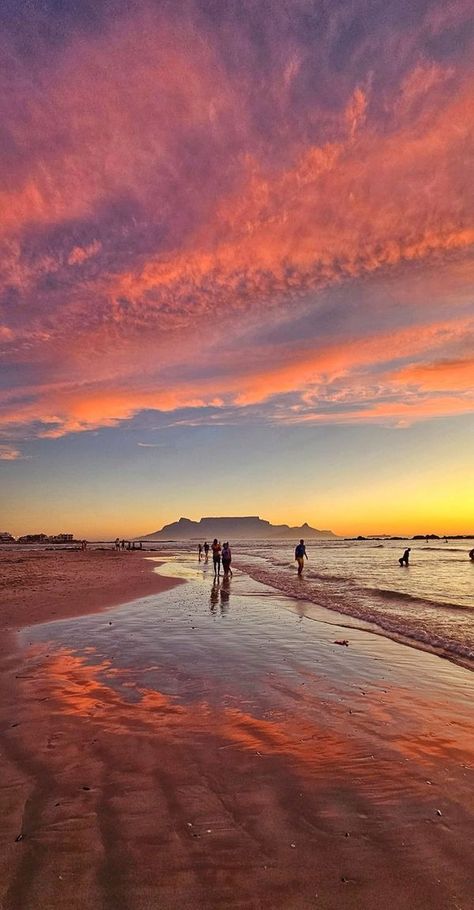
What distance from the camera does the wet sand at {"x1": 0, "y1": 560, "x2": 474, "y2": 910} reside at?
145 inches

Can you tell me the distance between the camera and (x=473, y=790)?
5.28m

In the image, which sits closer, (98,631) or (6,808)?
(6,808)

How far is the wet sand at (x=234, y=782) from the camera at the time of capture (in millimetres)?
3684

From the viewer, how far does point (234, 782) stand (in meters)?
5.30

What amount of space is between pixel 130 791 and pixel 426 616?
16.3m

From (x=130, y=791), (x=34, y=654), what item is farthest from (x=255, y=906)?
(x=34, y=654)

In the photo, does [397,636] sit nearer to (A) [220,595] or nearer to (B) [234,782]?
→ (B) [234,782]

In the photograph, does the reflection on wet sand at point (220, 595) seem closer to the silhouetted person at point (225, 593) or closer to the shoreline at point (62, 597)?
the silhouetted person at point (225, 593)

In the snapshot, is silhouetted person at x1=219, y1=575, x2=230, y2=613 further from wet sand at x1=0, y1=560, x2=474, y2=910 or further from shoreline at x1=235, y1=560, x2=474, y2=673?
wet sand at x1=0, y1=560, x2=474, y2=910

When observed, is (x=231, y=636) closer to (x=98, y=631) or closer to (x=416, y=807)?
(x=98, y=631)

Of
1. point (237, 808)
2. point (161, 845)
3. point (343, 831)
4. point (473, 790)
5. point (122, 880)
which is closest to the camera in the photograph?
point (122, 880)

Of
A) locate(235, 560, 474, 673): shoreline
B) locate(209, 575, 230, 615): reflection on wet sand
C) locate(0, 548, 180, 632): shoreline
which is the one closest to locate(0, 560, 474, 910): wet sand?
locate(235, 560, 474, 673): shoreline

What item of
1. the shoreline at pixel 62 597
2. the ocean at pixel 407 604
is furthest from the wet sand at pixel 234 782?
the shoreline at pixel 62 597

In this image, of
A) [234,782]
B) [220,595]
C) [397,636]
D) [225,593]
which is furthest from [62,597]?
[234,782]
